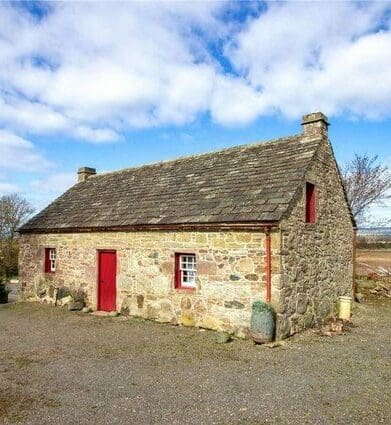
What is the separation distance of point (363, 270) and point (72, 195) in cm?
2067

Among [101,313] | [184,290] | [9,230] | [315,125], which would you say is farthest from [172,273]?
[9,230]

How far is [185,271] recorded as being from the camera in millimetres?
12273

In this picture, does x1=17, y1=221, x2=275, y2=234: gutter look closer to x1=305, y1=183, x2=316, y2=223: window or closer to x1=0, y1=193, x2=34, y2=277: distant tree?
x1=305, y1=183, x2=316, y2=223: window

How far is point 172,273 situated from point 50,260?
25.1 feet

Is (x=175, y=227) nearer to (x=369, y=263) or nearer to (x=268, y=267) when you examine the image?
(x=268, y=267)

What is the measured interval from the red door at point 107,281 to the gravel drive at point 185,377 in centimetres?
248

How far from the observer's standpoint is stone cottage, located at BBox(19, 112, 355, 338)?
1060 centimetres

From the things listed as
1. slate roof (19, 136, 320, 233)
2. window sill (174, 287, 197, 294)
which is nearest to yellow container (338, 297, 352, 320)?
slate roof (19, 136, 320, 233)

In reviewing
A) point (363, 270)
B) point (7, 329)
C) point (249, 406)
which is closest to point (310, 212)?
point (249, 406)

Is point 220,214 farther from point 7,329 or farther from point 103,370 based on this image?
point 7,329

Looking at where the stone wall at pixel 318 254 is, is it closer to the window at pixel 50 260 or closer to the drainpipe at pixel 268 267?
the drainpipe at pixel 268 267

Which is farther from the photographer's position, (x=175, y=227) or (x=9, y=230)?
(x=9, y=230)

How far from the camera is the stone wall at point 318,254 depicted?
34.7 ft

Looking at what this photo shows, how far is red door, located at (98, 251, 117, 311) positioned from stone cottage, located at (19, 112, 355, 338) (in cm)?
4
